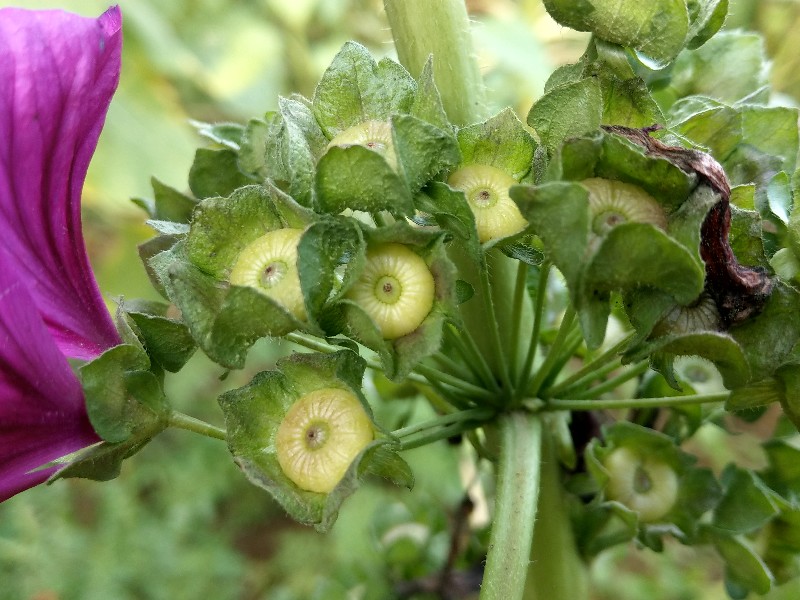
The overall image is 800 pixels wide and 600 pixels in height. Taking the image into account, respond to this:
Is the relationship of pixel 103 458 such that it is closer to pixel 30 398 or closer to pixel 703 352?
pixel 30 398

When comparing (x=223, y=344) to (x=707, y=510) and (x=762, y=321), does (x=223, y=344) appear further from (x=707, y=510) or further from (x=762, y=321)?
(x=707, y=510)

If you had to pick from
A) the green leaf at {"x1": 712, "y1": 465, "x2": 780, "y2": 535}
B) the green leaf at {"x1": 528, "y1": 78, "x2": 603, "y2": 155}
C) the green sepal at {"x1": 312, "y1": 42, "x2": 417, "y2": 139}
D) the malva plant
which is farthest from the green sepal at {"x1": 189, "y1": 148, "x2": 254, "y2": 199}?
the green leaf at {"x1": 712, "y1": 465, "x2": 780, "y2": 535}

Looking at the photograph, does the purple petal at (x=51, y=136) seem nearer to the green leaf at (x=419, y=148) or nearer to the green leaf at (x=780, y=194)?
the green leaf at (x=419, y=148)

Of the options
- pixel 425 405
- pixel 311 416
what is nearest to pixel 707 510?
pixel 311 416

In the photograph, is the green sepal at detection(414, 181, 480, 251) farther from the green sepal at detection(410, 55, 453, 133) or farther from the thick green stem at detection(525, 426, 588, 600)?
the thick green stem at detection(525, 426, 588, 600)

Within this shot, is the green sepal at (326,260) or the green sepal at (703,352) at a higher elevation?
the green sepal at (326,260)

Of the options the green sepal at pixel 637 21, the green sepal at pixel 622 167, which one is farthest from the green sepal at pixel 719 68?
the green sepal at pixel 622 167
